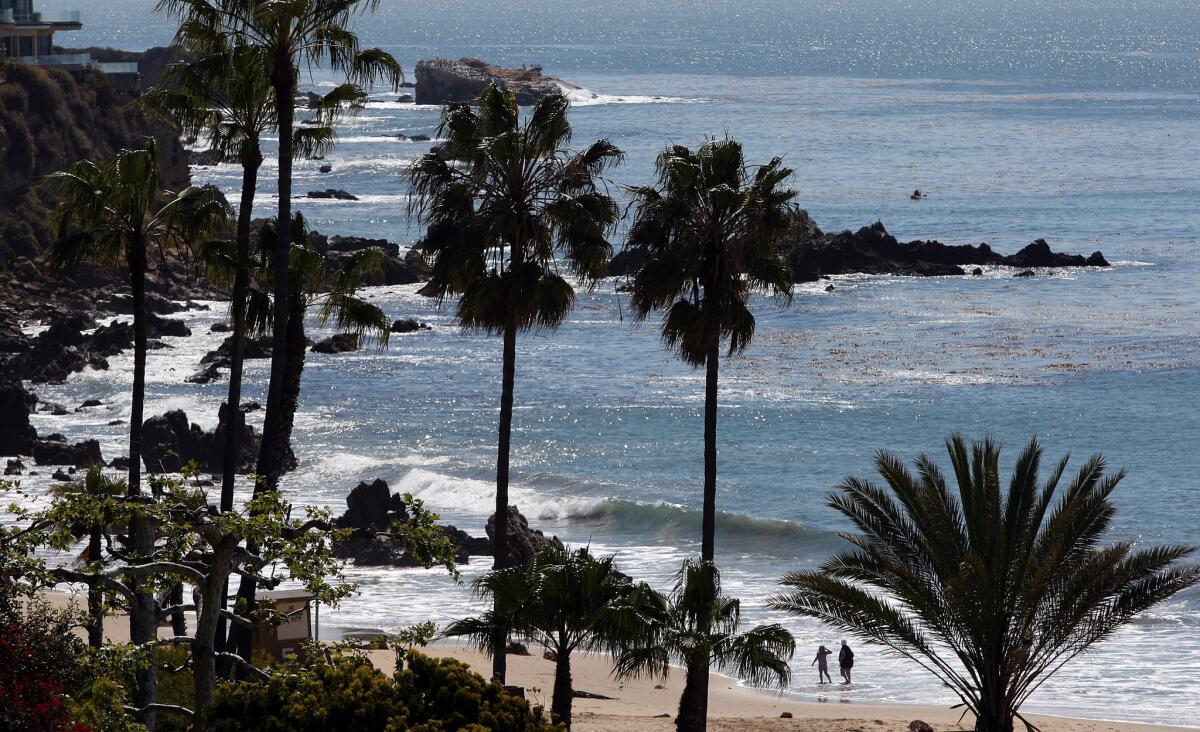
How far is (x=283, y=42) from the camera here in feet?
71.0

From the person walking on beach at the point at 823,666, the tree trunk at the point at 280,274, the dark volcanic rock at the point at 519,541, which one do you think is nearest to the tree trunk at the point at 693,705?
the tree trunk at the point at 280,274

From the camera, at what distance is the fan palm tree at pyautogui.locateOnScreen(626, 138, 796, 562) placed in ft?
72.8

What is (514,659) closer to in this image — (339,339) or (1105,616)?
(1105,616)

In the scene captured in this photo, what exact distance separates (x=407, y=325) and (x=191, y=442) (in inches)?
965

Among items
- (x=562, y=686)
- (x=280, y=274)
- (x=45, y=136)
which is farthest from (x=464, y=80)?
(x=562, y=686)

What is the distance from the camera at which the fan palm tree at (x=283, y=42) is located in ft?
70.5

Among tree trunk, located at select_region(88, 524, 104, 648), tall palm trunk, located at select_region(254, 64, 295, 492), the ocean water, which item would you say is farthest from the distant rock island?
tree trunk, located at select_region(88, 524, 104, 648)

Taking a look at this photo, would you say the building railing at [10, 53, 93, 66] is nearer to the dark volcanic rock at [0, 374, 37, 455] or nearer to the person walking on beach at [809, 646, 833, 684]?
A: the dark volcanic rock at [0, 374, 37, 455]

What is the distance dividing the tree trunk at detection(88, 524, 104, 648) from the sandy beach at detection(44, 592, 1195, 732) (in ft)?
10.9

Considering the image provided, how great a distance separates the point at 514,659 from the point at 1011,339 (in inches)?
1672

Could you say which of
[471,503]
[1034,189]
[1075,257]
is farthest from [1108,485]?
[1034,189]

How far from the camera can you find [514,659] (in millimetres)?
30672

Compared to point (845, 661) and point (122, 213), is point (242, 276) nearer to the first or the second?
point (122, 213)

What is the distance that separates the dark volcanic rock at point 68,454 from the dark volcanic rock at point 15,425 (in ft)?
3.56
